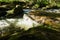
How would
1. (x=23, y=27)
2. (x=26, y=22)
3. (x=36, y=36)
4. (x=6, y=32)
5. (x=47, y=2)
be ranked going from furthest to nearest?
(x=47, y=2) → (x=26, y=22) → (x=23, y=27) → (x=6, y=32) → (x=36, y=36)

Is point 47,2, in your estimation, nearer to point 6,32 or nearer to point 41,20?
point 41,20

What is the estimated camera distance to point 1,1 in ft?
69.7

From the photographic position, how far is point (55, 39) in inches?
260

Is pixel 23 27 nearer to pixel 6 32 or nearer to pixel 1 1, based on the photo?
pixel 6 32

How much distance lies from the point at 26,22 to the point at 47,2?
10165 millimetres

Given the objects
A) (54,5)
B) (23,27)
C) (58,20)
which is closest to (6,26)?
(23,27)

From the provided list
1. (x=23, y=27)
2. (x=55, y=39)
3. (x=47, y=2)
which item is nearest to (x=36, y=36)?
(x=55, y=39)

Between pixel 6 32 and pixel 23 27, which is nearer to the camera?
pixel 6 32

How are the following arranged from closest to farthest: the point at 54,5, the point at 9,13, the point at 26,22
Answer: the point at 26,22
the point at 9,13
the point at 54,5

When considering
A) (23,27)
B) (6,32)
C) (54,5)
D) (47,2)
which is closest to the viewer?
(6,32)

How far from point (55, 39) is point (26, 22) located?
496 cm

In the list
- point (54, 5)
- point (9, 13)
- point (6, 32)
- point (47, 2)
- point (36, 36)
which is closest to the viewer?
point (36, 36)

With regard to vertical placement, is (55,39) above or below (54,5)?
above

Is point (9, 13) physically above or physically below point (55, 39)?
below
